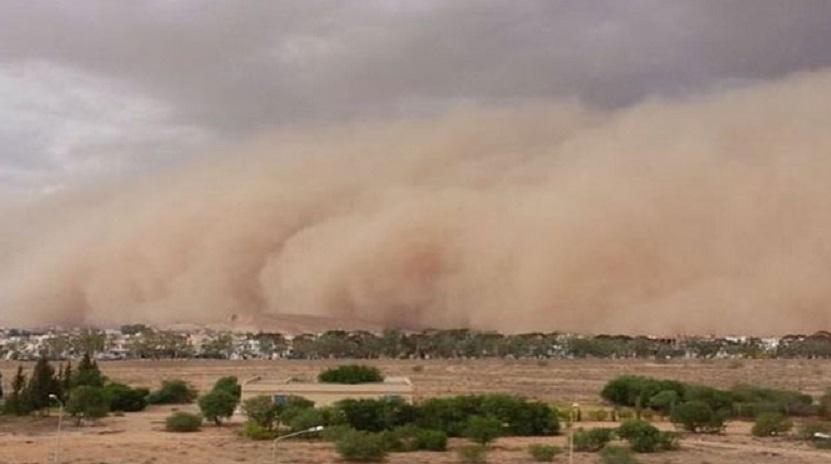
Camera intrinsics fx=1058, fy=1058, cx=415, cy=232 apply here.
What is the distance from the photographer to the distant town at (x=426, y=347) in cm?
4881

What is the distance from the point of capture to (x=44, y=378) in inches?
1096

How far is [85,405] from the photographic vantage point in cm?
2488

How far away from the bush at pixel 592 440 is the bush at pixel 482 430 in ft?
5.41

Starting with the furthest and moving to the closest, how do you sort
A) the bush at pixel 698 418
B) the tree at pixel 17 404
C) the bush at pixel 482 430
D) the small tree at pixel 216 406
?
the tree at pixel 17 404, the small tree at pixel 216 406, the bush at pixel 698 418, the bush at pixel 482 430

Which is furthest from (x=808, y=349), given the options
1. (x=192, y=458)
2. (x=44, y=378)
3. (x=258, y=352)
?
(x=192, y=458)

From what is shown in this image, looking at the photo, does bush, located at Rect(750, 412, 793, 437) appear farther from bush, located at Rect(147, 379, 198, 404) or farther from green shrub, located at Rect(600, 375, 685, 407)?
bush, located at Rect(147, 379, 198, 404)

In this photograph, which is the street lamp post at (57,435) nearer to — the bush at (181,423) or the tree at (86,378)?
the tree at (86,378)

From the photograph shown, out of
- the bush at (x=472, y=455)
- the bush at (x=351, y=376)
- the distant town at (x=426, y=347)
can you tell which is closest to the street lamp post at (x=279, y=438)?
the bush at (x=472, y=455)

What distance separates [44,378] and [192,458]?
11.6 meters

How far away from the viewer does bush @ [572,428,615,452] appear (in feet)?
65.7

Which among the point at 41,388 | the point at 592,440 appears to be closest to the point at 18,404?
the point at 41,388

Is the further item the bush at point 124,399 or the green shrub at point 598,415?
the bush at point 124,399

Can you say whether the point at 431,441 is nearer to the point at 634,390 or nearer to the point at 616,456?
the point at 616,456

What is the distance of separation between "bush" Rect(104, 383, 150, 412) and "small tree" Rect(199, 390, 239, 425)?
368cm
